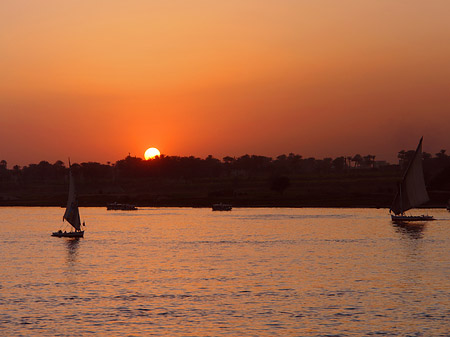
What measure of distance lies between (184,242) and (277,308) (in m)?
70.3

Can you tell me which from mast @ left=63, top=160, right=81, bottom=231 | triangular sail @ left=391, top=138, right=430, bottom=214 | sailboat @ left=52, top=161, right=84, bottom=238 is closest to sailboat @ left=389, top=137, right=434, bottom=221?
triangular sail @ left=391, top=138, right=430, bottom=214

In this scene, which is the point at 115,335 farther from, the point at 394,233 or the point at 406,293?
the point at 394,233

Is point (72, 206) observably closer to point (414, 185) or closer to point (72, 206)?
point (72, 206)

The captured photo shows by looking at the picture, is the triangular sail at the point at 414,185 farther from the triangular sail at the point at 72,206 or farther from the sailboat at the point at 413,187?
the triangular sail at the point at 72,206

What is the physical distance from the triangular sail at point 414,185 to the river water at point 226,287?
1253 inches

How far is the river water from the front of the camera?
47062mm

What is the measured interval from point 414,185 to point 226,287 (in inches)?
4011

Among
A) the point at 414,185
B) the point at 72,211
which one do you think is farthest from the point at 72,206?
the point at 414,185

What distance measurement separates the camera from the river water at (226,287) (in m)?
47.1

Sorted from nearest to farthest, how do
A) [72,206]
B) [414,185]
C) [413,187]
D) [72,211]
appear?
[72,206] → [72,211] → [414,185] → [413,187]

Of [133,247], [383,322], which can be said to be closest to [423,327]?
[383,322]

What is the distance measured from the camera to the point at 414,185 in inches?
6206

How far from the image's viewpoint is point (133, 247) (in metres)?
113

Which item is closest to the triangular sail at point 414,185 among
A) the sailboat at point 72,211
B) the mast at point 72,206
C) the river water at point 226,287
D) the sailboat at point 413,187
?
the sailboat at point 413,187
